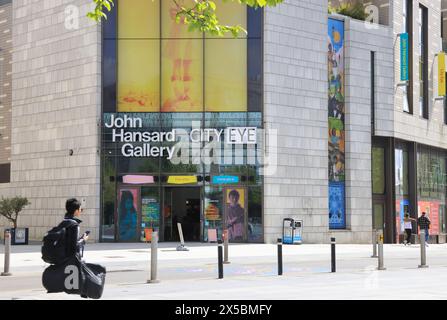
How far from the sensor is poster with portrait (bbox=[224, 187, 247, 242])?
1214 inches

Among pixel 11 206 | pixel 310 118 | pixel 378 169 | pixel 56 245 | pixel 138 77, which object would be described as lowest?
pixel 56 245

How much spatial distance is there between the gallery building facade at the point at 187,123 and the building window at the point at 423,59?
791 centimetres

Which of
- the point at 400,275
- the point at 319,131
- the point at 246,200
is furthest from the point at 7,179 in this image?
the point at 400,275

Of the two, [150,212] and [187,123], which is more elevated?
[187,123]

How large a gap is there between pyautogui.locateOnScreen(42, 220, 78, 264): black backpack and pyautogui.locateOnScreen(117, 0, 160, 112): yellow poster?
21.3m

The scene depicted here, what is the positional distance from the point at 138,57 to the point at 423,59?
18.5 m

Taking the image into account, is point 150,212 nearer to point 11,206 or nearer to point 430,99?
point 11,206

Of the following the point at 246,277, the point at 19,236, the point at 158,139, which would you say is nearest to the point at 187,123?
the point at 158,139

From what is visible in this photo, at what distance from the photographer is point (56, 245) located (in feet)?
32.2

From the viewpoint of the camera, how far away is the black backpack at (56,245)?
386 inches

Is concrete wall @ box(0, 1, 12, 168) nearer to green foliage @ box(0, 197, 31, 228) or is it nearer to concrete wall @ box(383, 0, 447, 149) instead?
green foliage @ box(0, 197, 31, 228)

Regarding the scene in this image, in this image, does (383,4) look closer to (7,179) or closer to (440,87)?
(440,87)

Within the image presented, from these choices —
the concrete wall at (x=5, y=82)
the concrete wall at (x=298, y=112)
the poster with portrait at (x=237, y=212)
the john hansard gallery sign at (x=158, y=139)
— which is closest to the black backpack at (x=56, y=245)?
the john hansard gallery sign at (x=158, y=139)

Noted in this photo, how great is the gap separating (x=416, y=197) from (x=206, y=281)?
2652 centimetres
